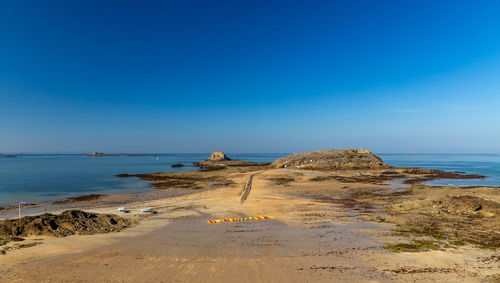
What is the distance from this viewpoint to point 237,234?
13.5 meters

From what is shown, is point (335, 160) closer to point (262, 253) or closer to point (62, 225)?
point (262, 253)

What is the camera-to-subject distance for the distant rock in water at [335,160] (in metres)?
62.8

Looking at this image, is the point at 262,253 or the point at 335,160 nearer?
the point at 262,253

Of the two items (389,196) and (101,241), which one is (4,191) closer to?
(101,241)

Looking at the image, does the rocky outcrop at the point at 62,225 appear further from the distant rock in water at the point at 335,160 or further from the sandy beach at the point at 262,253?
the distant rock in water at the point at 335,160

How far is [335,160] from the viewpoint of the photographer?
67188 millimetres

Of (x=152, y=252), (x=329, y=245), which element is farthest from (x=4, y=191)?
(x=329, y=245)

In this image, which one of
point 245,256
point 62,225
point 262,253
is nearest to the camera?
point 245,256

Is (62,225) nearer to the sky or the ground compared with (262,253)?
nearer to the sky

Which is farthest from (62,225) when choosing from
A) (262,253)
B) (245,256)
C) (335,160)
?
(335,160)

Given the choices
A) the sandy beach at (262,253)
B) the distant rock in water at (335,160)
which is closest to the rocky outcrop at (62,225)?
the sandy beach at (262,253)

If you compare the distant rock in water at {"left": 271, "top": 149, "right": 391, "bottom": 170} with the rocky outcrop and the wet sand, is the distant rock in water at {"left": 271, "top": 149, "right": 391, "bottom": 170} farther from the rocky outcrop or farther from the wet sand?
the rocky outcrop

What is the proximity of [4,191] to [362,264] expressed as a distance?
39177 millimetres

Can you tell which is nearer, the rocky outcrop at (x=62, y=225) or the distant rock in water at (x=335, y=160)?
the rocky outcrop at (x=62, y=225)
